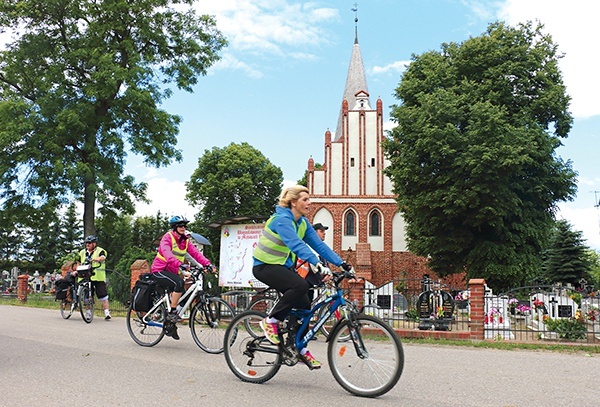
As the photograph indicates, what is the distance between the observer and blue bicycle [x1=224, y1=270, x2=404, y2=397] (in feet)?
15.5

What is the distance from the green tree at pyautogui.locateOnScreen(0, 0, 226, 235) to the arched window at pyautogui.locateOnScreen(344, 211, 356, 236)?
18.4m

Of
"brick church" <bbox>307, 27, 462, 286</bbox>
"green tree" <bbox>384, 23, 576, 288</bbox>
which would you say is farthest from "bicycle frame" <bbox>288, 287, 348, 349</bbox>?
"brick church" <bbox>307, 27, 462, 286</bbox>

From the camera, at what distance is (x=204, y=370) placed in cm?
598

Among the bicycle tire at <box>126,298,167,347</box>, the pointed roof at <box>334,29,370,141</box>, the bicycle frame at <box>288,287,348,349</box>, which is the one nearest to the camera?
the bicycle frame at <box>288,287,348,349</box>

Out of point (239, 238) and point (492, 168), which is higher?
point (492, 168)

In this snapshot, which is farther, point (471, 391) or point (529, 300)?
point (529, 300)

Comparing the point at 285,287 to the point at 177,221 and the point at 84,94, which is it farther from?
the point at 84,94

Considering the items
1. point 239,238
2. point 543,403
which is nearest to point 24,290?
point 239,238

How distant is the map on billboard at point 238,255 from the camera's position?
12.5m

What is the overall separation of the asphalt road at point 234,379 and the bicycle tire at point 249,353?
133mm

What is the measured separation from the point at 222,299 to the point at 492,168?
53.0 ft

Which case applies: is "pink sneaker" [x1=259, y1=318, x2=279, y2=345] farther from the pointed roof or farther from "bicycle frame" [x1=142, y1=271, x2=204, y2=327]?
the pointed roof

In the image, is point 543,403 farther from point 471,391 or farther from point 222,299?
point 222,299

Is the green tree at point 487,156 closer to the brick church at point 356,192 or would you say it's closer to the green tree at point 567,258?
the brick church at point 356,192
